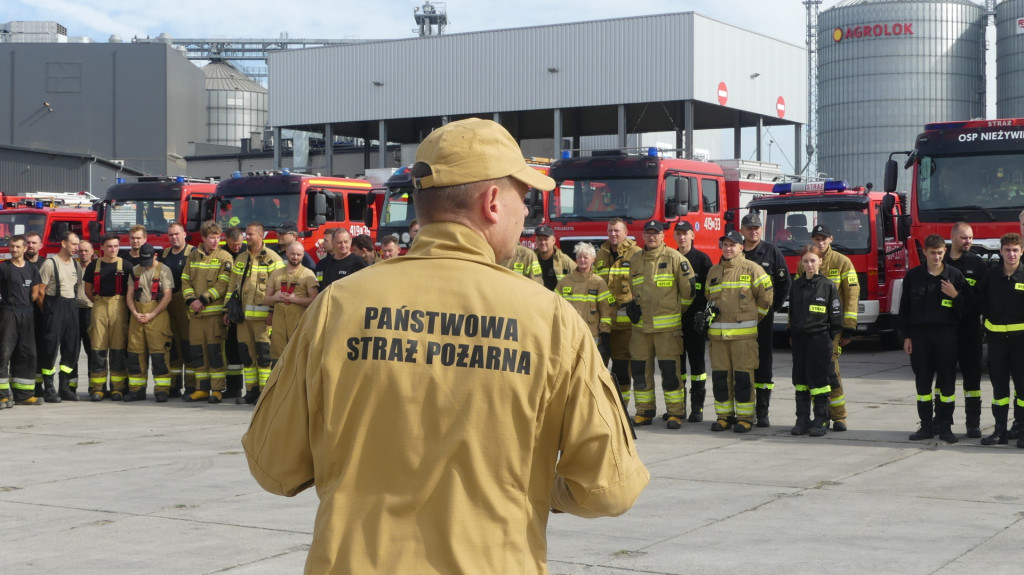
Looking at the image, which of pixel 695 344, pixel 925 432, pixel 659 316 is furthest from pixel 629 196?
pixel 925 432

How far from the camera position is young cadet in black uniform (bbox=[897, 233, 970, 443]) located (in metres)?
9.88

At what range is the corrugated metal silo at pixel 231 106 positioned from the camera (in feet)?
206

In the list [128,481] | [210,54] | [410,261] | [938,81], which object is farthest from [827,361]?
[210,54]

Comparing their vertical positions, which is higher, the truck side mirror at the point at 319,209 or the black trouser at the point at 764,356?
the truck side mirror at the point at 319,209

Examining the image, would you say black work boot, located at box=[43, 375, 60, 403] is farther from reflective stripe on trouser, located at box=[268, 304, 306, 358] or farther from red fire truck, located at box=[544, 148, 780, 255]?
red fire truck, located at box=[544, 148, 780, 255]

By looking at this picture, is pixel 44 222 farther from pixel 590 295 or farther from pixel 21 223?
pixel 590 295

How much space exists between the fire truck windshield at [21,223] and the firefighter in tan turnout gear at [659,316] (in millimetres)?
17690

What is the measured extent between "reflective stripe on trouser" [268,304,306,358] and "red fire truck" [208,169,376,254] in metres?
7.48

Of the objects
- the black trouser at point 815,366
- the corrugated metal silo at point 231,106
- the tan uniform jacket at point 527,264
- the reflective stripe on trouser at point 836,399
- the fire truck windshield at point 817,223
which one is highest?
the corrugated metal silo at point 231,106

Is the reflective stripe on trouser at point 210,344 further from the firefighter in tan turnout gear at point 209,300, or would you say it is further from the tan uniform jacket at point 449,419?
the tan uniform jacket at point 449,419

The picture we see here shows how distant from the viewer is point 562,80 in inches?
1497

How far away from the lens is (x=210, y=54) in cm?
7594

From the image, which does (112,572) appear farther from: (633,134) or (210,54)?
(210,54)

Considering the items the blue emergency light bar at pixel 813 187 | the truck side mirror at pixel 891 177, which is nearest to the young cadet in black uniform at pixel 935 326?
the truck side mirror at pixel 891 177
